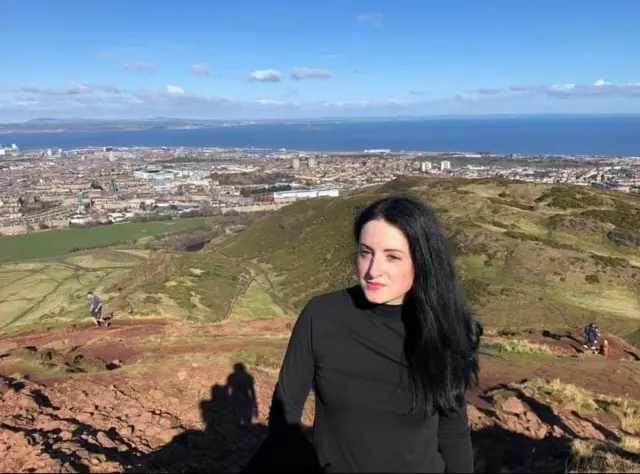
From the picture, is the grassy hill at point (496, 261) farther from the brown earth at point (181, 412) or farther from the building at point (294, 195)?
the building at point (294, 195)

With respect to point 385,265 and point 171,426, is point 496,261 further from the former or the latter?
point 385,265

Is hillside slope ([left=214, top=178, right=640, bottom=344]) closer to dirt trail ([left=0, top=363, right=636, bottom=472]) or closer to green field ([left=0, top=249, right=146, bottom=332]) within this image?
green field ([left=0, top=249, right=146, bottom=332])

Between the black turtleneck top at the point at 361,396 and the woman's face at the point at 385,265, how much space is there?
4.9 inches

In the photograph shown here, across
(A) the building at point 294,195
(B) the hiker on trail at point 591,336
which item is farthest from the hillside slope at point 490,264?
(A) the building at point 294,195

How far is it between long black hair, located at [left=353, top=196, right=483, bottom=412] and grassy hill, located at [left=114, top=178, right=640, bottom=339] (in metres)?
14.8

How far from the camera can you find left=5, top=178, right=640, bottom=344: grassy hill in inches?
855

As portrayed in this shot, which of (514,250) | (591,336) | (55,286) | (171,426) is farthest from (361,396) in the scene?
(55,286)

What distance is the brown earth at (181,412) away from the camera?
560 cm

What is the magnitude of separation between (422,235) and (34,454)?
16.8 feet

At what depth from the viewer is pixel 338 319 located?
2770 mm

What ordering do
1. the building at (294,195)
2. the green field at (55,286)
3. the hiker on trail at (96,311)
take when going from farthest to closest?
the building at (294,195)
the green field at (55,286)
the hiker on trail at (96,311)

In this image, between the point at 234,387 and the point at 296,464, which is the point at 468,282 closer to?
the point at 234,387

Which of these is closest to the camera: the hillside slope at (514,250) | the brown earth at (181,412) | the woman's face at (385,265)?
the woman's face at (385,265)

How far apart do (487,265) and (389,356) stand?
24353 millimetres
